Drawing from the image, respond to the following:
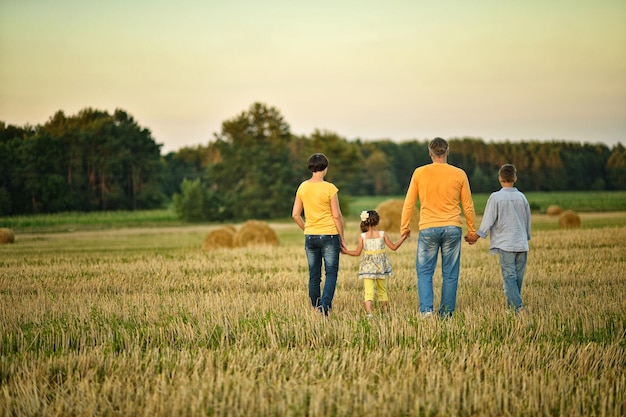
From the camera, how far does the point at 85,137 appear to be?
46156mm

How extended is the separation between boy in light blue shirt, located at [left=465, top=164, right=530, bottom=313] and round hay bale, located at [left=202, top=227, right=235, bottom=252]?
17653 millimetres

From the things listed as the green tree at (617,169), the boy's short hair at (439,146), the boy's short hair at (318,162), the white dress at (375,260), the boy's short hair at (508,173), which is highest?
the green tree at (617,169)

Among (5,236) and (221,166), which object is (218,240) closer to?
(5,236)

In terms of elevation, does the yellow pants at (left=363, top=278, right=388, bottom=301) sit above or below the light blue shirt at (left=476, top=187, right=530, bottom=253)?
below

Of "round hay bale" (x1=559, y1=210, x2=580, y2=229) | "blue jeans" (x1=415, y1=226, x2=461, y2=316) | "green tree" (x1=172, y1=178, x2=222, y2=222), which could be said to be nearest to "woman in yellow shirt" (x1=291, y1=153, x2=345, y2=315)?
"blue jeans" (x1=415, y1=226, x2=461, y2=316)

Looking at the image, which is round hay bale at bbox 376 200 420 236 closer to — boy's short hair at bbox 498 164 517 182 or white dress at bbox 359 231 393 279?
boy's short hair at bbox 498 164 517 182

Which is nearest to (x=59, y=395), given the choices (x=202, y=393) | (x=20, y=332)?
(x=202, y=393)

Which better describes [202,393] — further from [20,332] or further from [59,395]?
[20,332]

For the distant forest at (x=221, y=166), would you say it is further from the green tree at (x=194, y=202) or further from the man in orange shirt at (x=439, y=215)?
the man in orange shirt at (x=439, y=215)

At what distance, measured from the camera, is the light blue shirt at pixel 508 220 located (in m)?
9.02

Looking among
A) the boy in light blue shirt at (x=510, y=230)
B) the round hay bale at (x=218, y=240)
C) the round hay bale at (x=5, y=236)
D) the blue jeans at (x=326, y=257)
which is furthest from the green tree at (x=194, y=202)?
the boy in light blue shirt at (x=510, y=230)

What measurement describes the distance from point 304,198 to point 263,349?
267 centimetres

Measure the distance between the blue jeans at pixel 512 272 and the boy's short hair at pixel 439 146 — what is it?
1712 millimetres

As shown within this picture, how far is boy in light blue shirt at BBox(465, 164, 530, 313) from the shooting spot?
903cm
